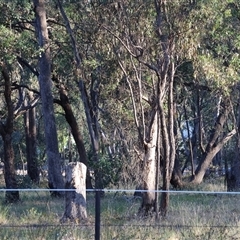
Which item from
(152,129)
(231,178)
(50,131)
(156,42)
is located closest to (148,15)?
(156,42)

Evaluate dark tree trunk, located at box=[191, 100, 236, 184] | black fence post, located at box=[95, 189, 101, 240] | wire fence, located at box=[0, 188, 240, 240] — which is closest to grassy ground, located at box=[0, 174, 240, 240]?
wire fence, located at box=[0, 188, 240, 240]

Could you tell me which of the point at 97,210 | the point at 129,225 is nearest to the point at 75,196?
the point at 129,225

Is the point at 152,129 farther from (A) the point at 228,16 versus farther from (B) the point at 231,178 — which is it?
(B) the point at 231,178

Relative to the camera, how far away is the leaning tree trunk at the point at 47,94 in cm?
2211

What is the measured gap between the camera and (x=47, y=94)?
22672mm

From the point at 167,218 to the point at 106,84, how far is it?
820 cm

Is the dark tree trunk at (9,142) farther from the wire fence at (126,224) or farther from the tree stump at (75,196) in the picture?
the tree stump at (75,196)

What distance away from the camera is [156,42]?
1650 cm

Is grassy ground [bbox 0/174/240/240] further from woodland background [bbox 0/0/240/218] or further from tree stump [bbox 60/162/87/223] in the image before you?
woodland background [bbox 0/0/240/218]

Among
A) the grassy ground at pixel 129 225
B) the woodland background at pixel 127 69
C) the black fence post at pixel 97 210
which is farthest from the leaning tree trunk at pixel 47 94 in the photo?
the black fence post at pixel 97 210

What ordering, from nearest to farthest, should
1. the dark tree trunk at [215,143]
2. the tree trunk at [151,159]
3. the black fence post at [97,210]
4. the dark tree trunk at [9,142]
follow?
the black fence post at [97,210]
the tree trunk at [151,159]
the dark tree trunk at [9,142]
the dark tree trunk at [215,143]

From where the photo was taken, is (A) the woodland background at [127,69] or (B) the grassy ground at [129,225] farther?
(A) the woodland background at [127,69]

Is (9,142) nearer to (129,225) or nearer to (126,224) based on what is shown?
(126,224)

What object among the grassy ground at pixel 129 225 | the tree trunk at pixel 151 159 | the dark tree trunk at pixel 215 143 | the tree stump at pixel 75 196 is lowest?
the grassy ground at pixel 129 225
